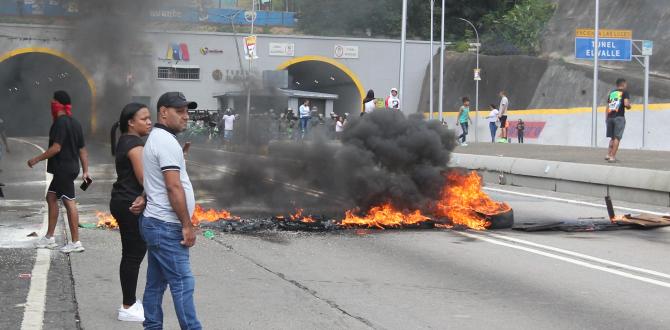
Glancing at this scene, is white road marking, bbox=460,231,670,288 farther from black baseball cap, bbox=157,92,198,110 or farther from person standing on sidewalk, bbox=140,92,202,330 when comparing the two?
black baseball cap, bbox=157,92,198,110

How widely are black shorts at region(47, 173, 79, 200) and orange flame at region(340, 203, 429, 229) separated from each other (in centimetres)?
357

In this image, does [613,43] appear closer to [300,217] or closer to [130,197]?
[300,217]

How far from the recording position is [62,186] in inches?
345

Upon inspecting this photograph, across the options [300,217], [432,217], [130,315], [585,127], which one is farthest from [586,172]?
[585,127]

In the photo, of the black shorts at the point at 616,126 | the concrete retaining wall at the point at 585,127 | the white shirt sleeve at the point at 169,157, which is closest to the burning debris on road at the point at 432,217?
the white shirt sleeve at the point at 169,157

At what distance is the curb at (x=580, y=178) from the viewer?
14852 mm

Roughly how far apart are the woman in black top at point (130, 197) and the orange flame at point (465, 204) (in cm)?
563

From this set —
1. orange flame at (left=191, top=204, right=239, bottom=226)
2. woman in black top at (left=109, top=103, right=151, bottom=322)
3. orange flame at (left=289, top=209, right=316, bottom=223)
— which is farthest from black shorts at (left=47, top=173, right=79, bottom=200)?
orange flame at (left=289, top=209, right=316, bottom=223)

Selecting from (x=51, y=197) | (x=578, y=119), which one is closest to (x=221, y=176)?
(x=51, y=197)

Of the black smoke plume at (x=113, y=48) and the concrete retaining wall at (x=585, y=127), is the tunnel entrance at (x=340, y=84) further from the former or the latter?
the black smoke plume at (x=113, y=48)

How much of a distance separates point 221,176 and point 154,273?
8.61 meters

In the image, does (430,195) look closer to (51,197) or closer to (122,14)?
(51,197)

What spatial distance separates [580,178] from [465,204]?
6.68m

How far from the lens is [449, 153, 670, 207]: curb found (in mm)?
14852
